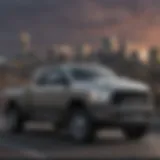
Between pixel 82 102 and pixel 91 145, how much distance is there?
128 cm

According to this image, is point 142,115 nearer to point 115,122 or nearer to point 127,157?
point 115,122

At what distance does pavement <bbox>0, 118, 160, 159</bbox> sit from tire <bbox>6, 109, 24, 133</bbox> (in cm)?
24

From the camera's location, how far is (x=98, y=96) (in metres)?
16.9


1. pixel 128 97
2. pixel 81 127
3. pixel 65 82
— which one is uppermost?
pixel 65 82

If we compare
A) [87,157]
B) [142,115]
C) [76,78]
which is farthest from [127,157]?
[76,78]

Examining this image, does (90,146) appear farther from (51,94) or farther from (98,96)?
Answer: (51,94)

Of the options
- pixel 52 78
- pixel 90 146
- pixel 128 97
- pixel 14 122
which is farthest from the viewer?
pixel 14 122

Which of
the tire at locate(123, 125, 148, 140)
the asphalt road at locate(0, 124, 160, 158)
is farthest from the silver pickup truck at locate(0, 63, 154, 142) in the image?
the asphalt road at locate(0, 124, 160, 158)

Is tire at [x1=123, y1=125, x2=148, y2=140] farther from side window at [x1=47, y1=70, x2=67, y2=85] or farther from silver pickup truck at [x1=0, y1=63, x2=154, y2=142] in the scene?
side window at [x1=47, y1=70, x2=67, y2=85]

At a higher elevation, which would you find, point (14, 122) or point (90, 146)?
point (14, 122)

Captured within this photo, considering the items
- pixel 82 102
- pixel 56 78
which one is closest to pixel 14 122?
pixel 56 78

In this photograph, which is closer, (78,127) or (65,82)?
(78,127)

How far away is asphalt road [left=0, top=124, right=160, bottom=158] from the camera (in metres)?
14.8

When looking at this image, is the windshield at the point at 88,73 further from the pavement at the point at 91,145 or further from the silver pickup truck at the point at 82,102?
the pavement at the point at 91,145
